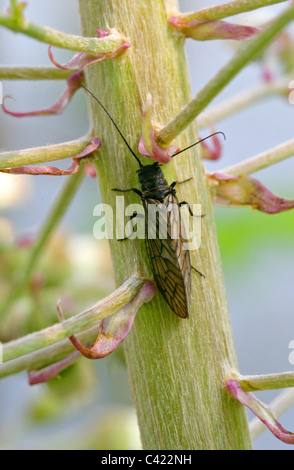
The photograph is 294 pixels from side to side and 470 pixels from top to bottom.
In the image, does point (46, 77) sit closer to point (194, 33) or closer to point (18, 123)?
point (194, 33)

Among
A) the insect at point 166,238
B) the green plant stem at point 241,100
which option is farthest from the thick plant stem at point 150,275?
the green plant stem at point 241,100

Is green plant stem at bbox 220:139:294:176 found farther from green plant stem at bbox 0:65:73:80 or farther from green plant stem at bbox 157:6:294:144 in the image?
green plant stem at bbox 0:65:73:80

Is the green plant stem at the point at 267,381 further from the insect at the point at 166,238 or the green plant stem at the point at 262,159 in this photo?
the green plant stem at the point at 262,159

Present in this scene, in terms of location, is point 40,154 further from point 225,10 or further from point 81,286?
point 81,286

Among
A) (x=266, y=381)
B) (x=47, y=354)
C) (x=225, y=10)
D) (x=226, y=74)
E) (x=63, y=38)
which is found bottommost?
(x=266, y=381)

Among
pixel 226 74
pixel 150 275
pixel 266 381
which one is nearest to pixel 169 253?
pixel 150 275
